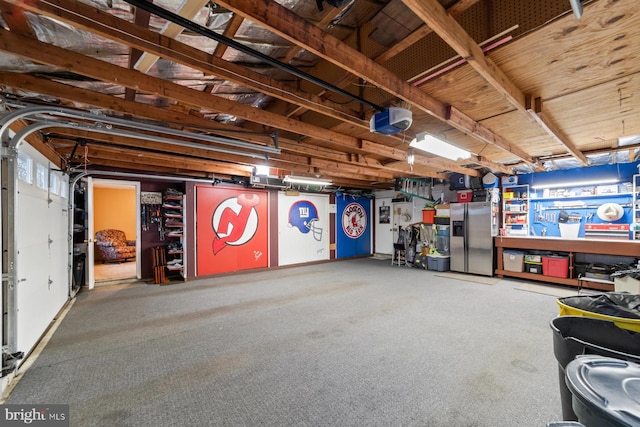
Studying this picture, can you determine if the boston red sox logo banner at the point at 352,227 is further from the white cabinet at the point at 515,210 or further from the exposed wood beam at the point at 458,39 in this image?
the exposed wood beam at the point at 458,39

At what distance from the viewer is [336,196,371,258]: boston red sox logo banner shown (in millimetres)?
8930

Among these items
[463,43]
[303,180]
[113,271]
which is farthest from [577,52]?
[113,271]

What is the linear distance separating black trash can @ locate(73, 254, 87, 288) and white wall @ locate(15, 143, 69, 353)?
119 cm

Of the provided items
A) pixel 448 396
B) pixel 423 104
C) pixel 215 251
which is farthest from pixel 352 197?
pixel 448 396

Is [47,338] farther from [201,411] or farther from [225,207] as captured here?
[225,207]

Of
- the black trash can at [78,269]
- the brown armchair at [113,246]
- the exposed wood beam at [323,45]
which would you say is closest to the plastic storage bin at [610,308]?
the exposed wood beam at [323,45]

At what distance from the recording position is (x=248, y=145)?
3238mm

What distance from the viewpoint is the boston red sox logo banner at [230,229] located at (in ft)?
20.5

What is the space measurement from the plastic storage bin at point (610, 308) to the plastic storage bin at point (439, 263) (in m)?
5.29

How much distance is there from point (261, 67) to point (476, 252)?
20.7 feet

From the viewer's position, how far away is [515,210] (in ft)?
21.6

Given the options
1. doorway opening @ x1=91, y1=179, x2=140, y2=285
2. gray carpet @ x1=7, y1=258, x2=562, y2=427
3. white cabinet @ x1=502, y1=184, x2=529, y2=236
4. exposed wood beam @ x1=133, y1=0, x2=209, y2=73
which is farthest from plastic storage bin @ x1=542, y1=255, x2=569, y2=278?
doorway opening @ x1=91, y1=179, x2=140, y2=285

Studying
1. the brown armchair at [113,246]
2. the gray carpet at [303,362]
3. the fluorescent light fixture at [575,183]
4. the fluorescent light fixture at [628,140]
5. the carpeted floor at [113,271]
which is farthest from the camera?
the brown armchair at [113,246]

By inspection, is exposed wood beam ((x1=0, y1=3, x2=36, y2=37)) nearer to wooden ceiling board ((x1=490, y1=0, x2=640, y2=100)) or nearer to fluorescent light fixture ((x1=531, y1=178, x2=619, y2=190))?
wooden ceiling board ((x1=490, y1=0, x2=640, y2=100))
